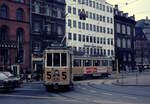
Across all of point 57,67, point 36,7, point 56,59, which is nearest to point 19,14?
point 36,7

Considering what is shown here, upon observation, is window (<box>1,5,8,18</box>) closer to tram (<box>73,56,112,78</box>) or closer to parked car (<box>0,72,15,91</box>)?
tram (<box>73,56,112,78</box>)

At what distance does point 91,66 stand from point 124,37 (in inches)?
1672

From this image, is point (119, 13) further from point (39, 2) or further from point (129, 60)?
point (39, 2)

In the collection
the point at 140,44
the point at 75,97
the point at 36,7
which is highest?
the point at 36,7

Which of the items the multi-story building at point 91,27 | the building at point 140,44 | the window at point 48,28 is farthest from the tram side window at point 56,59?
the building at point 140,44

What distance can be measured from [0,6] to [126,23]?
45459 millimetres

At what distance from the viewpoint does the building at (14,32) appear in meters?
41.8

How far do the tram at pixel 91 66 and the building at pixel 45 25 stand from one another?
10.9 m

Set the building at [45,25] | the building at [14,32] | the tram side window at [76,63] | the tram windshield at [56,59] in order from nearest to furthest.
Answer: the tram windshield at [56,59], the tram side window at [76,63], the building at [14,32], the building at [45,25]

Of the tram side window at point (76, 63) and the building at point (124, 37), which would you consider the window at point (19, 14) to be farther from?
the building at point (124, 37)

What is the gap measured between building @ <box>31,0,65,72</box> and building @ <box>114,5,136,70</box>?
24.1 metres

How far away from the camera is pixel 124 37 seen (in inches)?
2987

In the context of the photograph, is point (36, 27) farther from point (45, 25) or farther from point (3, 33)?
point (3, 33)

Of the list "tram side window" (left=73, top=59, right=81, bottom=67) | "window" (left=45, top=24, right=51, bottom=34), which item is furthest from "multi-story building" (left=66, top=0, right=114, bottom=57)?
"tram side window" (left=73, top=59, right=81, bottom=67)
